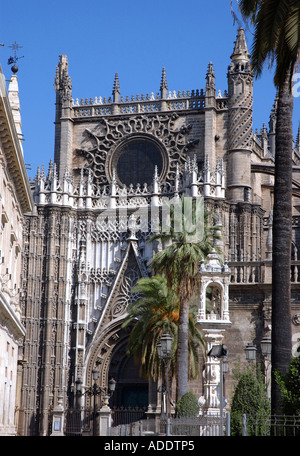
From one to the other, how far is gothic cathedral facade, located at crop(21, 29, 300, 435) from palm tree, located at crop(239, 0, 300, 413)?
21.3 metres

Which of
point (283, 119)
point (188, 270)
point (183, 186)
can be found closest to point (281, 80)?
point (283, 119)

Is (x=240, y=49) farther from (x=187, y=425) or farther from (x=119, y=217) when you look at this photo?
(x=187, y=425)

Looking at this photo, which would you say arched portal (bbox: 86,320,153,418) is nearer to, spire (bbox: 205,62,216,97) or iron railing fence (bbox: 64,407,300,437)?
iron railing fence (bbox: 64,407,300,437)

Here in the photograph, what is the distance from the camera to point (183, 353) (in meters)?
33.6

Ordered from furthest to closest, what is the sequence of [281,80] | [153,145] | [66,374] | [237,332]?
[153,145] < [66,374] < [237,332] < [281,80]

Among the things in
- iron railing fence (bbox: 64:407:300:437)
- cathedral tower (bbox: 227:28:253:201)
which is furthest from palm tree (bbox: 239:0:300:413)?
cathedral tower (bbox: 227:28:253:201)

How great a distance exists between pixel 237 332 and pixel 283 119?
21.9 meters

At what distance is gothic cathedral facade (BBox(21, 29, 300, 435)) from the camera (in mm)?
44594

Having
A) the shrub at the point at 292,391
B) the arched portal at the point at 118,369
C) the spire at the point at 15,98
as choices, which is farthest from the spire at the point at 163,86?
the shrub at the point at 292,391

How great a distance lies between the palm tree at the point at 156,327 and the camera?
1449 inches
